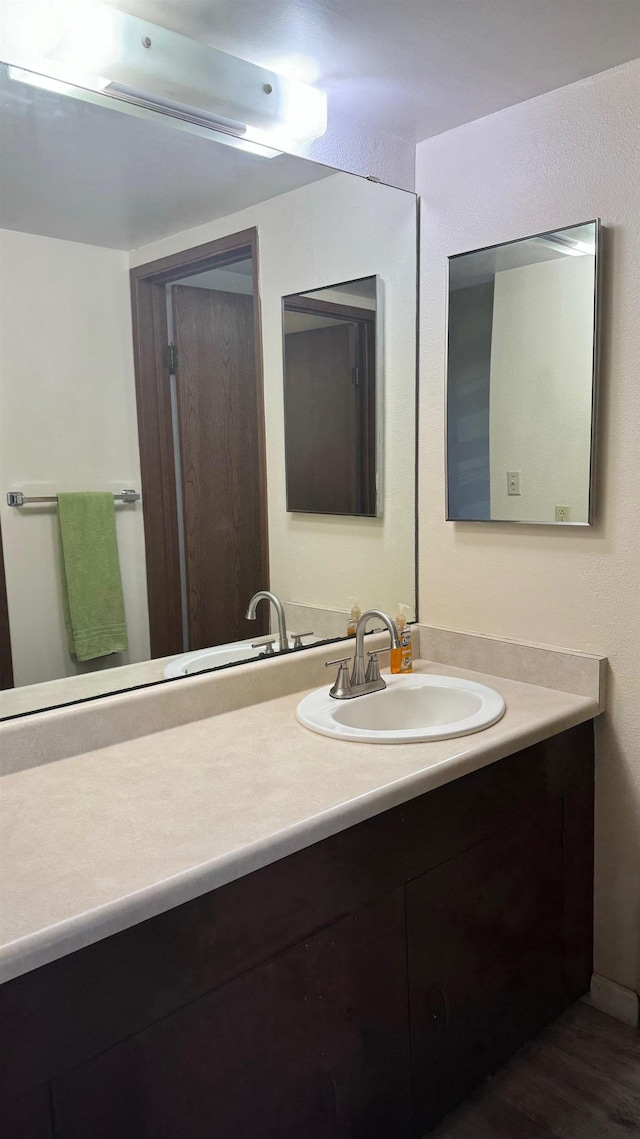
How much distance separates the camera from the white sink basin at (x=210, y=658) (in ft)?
5.70

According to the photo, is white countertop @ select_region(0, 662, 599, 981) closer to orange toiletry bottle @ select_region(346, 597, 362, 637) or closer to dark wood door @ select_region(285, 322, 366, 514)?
orange toiletry bottle @ select_region(346, 597, 362, 637)

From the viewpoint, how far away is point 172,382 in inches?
66.1

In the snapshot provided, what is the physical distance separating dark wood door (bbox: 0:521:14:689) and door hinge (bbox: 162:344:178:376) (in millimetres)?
516

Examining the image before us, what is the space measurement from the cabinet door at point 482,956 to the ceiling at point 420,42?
1.61 metres

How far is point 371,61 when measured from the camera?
65.6 inches

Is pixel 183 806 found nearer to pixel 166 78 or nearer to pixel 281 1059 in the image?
pixel 281 1059

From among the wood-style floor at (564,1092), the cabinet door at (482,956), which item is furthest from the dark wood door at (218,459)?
the wood-style floor at (564,1092)

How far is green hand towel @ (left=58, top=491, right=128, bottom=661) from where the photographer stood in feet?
5.08

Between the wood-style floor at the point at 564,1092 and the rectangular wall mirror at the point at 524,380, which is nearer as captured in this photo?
the wood-style floor at the point at 564,1092

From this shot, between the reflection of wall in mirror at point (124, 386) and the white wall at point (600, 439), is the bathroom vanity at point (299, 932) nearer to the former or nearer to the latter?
the white wall at point (600, 439)

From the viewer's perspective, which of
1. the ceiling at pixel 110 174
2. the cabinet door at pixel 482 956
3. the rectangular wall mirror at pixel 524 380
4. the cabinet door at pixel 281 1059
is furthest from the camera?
the rectangular wall mirror at pixel 524 380

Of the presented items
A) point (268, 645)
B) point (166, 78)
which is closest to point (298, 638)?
point (268, 645)

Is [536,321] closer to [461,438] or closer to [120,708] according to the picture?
[461,438]

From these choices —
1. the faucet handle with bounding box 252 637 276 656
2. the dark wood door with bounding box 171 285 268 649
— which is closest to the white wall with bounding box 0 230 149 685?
the dark wood door with bounding box 171 285 268 649
